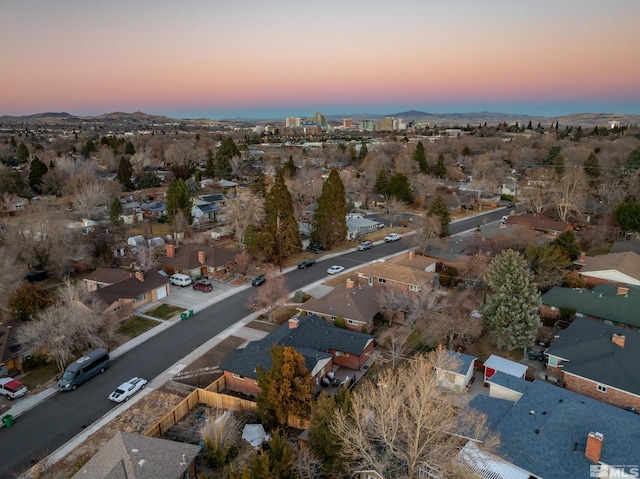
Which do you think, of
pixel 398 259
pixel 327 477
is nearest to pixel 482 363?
pixel 327 477

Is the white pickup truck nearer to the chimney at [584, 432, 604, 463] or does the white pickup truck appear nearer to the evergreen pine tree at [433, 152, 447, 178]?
the chimney at [584, 432, 604, 463]

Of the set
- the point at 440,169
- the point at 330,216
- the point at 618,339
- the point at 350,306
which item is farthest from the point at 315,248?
the point at 440,169

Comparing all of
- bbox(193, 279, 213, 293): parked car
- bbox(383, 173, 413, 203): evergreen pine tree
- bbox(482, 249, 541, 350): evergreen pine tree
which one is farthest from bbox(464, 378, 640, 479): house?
bbox(383, 173, 413, 203): evergreen pine tree

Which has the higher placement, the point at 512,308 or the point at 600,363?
the point at 512,308

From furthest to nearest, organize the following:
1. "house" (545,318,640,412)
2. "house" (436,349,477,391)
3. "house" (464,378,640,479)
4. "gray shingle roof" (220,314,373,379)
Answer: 1. "gray shingle roof" (220,314,373,379)
2. "house" (436,349,477,391)
3. "house" (545,318,640,412)
4. "house" (464,378,640,479)

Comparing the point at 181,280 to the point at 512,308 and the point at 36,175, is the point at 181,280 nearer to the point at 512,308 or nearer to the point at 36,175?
the point at 512,308

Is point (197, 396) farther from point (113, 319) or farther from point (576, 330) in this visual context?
point (576, 330)
